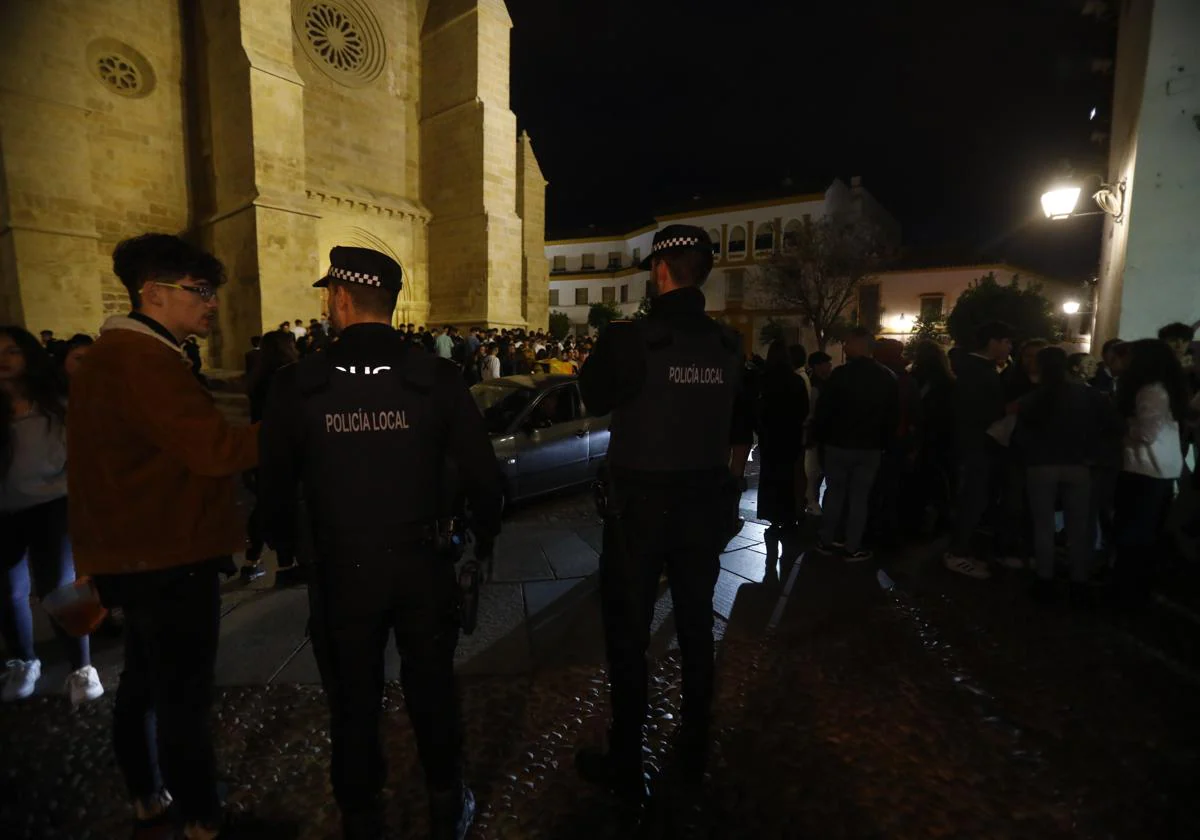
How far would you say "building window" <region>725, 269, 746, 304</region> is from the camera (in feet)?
126

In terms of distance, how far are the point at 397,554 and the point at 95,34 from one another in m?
19.4

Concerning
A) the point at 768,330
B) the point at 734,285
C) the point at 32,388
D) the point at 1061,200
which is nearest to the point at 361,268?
the point at 32,388

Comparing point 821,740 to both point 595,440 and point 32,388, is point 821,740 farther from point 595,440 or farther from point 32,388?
point 595,440

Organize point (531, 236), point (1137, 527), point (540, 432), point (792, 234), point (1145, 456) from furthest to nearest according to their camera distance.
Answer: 1. point (792, 234)
2. point (531, 236)
3. point (540, 432)
4. point (1137, 527)
5. point (1145, 456)

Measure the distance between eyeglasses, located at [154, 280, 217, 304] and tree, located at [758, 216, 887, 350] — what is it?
103 ft

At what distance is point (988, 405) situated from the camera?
4520mm

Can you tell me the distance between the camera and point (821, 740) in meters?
2.62

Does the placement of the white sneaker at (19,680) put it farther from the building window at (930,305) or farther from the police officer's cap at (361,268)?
the building window at (930,305)

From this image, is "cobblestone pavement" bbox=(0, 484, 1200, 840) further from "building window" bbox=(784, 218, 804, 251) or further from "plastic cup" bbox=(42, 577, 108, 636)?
"building window" bbox=(784, 218, 804, 251)

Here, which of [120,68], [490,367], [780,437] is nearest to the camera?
[780,437]

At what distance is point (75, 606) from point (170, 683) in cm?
74

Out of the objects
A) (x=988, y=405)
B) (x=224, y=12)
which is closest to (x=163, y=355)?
(x=988, y=405)

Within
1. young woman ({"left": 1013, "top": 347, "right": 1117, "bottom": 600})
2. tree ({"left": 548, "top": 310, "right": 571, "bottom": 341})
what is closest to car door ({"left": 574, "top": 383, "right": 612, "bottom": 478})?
young woman ({"left": 1013, "top": 347, "right": 1117, "bottom": 600})

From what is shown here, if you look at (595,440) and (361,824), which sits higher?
(595,440)
